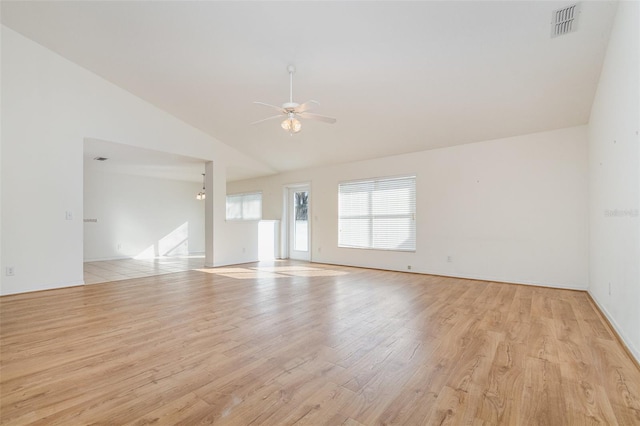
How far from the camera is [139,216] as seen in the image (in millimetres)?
8484

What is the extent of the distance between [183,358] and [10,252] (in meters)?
3.83

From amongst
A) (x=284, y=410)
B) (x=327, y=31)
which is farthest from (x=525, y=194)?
(x=284, y=410)

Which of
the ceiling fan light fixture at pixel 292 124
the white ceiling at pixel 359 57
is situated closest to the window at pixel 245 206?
the white ceiling at pixel 359 57

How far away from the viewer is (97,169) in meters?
7.52

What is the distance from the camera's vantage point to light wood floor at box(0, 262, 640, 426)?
1.51 m

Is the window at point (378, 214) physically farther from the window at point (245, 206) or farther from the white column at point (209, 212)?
the window at point (245, 206)

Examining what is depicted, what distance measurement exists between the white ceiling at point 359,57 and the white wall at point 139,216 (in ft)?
13.1

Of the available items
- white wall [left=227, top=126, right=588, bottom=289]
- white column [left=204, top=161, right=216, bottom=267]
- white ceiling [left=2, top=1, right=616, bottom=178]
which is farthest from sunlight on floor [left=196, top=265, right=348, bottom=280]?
white ceiling [left=2, top=1, right=616, bottom=178]

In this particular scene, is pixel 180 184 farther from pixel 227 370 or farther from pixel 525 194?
pixel 525 194

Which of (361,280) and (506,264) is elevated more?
(506,264)

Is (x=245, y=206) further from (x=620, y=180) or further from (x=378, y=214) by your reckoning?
(x=620, y=180)

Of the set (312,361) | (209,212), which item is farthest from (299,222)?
(312,361)

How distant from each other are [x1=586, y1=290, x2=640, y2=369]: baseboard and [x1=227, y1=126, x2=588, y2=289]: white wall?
1176 mm

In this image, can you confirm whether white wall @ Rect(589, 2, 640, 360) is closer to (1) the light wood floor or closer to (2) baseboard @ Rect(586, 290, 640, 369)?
(2) baseboard @ Rect(586, 290, 640, 369)
